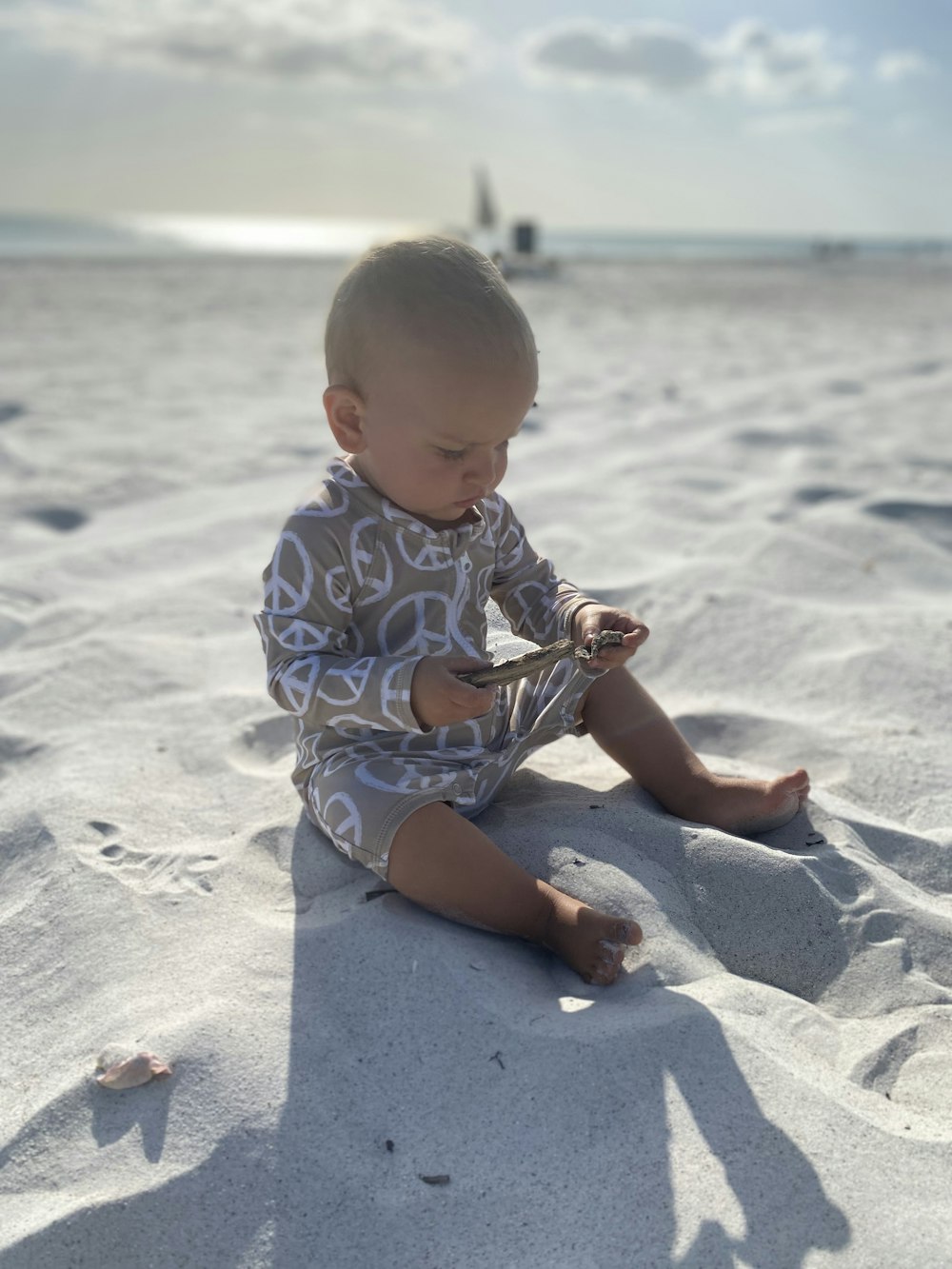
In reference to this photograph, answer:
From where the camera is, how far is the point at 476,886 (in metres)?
1.53

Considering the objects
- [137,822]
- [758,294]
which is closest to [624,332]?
[758,294]

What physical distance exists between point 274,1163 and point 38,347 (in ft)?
21.9

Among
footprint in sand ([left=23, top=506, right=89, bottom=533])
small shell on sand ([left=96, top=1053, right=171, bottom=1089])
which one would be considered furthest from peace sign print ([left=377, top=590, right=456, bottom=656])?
footprint in sand ([left=23, top=506, right=89, bottom=533])

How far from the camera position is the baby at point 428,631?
4.96 ft

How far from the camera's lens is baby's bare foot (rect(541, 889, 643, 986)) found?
1.46 meters

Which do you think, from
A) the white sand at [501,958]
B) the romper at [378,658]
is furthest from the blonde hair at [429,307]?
the white sand at [501,958]

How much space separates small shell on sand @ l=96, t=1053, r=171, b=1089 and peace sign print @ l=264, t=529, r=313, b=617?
0.62 meters

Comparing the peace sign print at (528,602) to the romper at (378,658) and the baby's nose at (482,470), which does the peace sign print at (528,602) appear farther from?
the baby's nose at (482,470)

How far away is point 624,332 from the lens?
8.83 metres

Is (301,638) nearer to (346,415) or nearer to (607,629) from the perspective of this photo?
(346,415)

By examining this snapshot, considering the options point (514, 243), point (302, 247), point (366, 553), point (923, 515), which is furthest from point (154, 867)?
point (302, 247)

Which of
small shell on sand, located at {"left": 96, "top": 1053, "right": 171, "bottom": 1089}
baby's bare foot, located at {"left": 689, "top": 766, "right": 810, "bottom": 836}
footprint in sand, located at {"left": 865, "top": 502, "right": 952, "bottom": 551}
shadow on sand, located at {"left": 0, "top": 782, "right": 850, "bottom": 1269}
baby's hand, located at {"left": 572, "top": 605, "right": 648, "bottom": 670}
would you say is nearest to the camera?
shadow on sand, located at {"left": 0, "top": 782, "right": 850, "bottom": 1269}

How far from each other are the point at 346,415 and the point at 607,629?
524 millimetres

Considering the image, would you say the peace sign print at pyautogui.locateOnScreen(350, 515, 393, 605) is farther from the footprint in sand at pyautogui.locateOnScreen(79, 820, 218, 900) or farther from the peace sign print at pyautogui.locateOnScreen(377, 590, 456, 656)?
the footprint in sand at pyautogui.locateOnScreen(79, 820, 218, 900)
